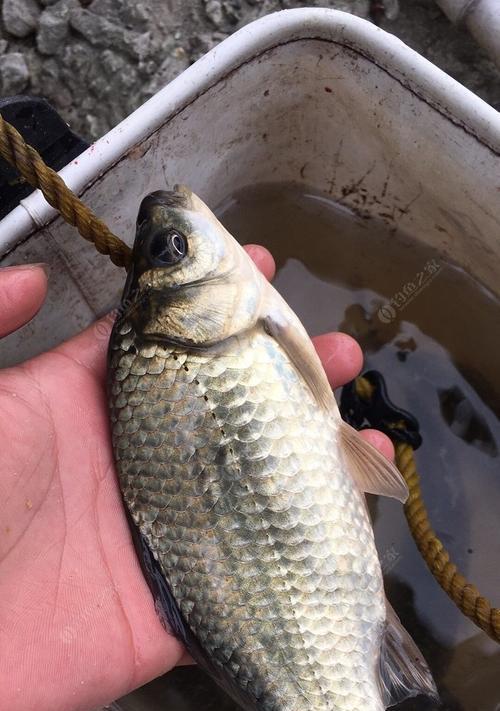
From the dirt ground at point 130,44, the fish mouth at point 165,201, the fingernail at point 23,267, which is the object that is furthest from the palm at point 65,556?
the dirt ground at point 130,44

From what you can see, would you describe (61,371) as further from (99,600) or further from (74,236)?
(99,600)

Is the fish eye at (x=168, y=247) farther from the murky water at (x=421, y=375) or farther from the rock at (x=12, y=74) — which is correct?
the rock at (x=12, y=74)

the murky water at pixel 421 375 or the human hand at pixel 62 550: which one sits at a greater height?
the murky water at pixel 421 375

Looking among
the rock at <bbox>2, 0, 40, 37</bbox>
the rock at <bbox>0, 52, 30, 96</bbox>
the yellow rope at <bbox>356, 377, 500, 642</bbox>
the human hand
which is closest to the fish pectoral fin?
the yellow rope at <bbox>356, 377, 500, 642</bbox>

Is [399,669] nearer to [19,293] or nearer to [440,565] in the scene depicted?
[440,565]

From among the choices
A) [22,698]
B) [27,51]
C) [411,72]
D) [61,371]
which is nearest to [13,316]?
[61,371]

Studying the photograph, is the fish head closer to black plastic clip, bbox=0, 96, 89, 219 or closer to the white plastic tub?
the white plastic tub
